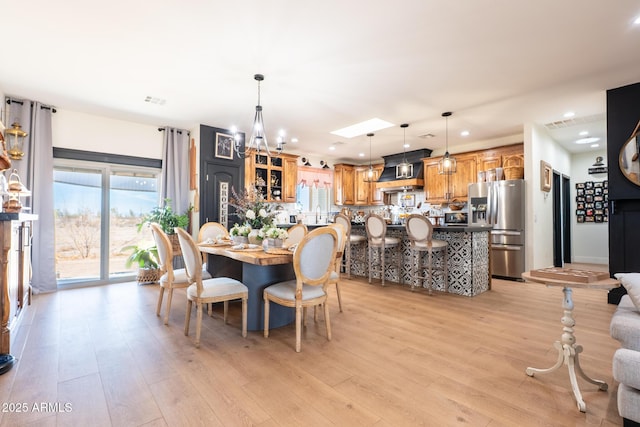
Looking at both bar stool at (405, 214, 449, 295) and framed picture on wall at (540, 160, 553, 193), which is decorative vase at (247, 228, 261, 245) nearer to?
bar stool at (405, 214, 449, 295)

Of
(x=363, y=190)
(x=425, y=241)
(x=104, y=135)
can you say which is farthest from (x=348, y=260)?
(x=104, y=135)

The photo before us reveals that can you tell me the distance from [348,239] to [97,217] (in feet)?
A: 13.5

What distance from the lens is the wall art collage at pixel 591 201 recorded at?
284 inches

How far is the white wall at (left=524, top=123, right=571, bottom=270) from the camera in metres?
5.27

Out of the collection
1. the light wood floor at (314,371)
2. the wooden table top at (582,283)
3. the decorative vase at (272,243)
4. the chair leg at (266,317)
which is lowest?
the light wood floor at (314,371)

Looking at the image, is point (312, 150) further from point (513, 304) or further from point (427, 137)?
point (513, 304)

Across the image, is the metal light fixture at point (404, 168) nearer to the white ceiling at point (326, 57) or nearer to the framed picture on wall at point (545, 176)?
the white ceiling at point (326, 57)

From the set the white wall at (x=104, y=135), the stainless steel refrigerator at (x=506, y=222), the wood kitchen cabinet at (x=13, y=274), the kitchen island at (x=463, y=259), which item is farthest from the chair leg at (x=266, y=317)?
the stainless steel refrigerator at (x=506, y=222)

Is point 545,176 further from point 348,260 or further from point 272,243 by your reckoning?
point 272,243

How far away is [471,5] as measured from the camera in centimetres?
233

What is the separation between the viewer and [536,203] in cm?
539

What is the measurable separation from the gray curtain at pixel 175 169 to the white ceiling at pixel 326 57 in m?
0.63

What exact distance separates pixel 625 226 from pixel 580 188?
15.0ft

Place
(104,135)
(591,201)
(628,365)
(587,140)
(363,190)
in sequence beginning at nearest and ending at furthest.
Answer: (628,365) < (104,135) < (587,140) < (591,201) < (363,190)
